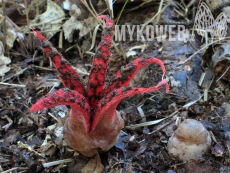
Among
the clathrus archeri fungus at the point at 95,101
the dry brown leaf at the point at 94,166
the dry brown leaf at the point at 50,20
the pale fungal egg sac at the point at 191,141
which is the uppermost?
the dry brown leaf at the point at 50,20

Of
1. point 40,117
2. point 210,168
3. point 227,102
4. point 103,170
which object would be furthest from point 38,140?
point 227,102

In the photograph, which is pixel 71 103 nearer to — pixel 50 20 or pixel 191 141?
pixel 191 141

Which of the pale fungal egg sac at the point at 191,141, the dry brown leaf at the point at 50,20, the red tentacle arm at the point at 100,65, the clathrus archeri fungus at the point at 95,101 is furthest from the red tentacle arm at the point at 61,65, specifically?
the dry brown leaf at the point at 50,20

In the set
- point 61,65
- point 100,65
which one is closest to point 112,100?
point 100,65

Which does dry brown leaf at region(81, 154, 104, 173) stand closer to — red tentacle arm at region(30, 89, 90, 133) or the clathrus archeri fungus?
the clathrus archeri fungus

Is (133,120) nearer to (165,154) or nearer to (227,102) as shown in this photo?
(165,154)

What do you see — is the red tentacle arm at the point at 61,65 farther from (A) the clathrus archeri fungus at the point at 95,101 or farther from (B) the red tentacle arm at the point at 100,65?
(B) the red tentacle arm at the point at 100,65

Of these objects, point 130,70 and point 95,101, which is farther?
point 95,101
